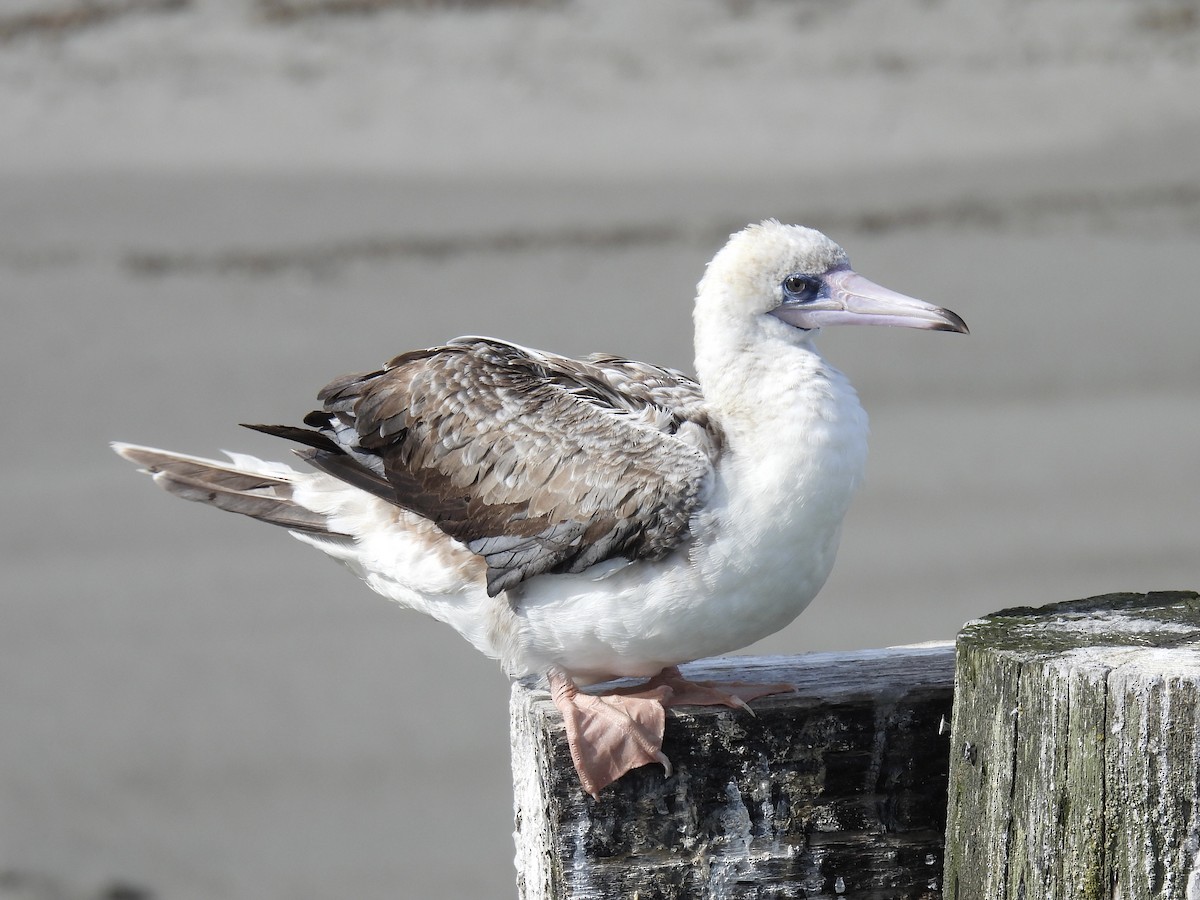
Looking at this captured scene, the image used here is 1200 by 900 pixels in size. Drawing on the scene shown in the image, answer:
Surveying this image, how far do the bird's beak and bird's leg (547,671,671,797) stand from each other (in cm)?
72

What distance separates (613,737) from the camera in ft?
6.65

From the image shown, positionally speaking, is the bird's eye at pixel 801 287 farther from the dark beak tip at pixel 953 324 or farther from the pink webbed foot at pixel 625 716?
the pink webbed foot at pixel 625 716

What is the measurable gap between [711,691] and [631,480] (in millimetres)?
372

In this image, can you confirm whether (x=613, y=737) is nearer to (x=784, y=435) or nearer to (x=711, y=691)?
(x=711, y=691)

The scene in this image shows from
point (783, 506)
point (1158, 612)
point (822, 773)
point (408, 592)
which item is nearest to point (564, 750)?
point (822, 773)

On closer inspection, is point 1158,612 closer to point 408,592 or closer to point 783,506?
point 783,506

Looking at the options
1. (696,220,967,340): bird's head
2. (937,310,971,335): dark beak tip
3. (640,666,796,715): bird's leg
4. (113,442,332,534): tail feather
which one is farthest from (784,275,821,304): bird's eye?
(113,442,332,534): tail feather

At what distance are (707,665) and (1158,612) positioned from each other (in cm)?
85

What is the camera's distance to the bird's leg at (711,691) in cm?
216

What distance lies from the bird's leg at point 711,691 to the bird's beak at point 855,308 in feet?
2.18

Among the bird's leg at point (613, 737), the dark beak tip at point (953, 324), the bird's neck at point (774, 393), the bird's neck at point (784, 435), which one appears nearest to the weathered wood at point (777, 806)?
the bird's leg at point (613, 737)

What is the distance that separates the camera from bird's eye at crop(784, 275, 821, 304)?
247 centimetres

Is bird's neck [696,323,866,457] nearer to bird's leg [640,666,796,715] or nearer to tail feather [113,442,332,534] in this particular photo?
bird's leg [640,666,796,715]

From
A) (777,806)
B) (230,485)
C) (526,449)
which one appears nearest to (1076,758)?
(777,806)
